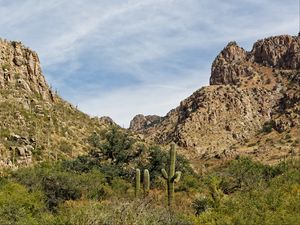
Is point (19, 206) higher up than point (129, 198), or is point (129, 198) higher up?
point (129, 198)

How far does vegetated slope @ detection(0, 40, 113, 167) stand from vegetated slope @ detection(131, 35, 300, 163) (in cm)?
2891

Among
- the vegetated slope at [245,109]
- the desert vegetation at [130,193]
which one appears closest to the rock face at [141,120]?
the vegetated slope at [245,109]

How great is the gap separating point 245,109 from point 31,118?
6025 cm

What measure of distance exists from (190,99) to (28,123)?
209 ft

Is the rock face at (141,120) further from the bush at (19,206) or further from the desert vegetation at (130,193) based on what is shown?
the bush at (19,206)

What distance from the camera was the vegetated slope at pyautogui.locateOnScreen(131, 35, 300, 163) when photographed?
98919 millimetres

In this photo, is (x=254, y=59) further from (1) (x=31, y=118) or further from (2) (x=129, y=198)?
(2) (x=129, y=198)

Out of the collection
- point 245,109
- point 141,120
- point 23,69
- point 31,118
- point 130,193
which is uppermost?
point 141,120

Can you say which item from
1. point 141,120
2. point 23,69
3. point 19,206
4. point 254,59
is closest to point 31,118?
point 23,69

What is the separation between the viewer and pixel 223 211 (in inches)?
1089

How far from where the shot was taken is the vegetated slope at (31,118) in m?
59.7

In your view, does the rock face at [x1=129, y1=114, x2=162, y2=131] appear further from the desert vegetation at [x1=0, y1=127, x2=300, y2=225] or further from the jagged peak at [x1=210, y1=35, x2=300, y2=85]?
the desert vegetation at [x1=0, y1=127, x2=300, y2=225]

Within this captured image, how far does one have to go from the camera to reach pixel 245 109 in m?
114

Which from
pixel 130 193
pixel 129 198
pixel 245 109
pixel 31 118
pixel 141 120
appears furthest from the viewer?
pixel 141 120
